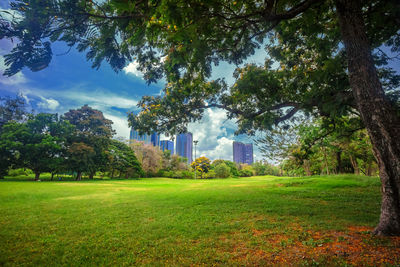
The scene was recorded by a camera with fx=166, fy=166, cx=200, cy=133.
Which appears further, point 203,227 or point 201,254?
point 203,227

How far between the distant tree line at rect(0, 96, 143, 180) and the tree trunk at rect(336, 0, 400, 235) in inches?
1317

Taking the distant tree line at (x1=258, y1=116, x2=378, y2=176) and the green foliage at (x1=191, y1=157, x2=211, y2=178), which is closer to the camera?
the distant tree line at (x1=258, y1=116, x2=378, y2=176)

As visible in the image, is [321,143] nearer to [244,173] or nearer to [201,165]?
[201,165]

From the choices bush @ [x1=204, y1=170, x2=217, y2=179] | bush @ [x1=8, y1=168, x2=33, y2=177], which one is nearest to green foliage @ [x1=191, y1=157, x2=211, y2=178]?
bush @ [x1=204, y1=170, x2=217, y2=179]

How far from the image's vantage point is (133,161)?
1471 inches

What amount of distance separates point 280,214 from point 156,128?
688 cm

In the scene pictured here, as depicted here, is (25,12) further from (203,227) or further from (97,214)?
(97,214)

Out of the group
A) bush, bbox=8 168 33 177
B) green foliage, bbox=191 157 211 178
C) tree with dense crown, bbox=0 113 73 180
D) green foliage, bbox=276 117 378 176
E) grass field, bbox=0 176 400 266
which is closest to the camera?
grass field, bbox=0 176 400 266

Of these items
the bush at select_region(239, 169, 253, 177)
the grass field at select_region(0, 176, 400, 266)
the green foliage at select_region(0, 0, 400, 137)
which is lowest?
the bush at select_region(239, 169, 253, 177)

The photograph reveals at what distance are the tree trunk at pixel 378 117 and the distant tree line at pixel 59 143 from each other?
33.5m

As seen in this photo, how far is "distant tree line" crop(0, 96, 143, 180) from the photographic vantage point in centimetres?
2406

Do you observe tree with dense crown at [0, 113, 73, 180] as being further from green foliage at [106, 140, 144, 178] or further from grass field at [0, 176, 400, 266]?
grass field at [0, 176, 400, 266]

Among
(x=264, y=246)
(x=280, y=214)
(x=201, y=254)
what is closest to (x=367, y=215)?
(x=280, y=214)

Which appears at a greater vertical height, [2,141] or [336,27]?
[336,27]
